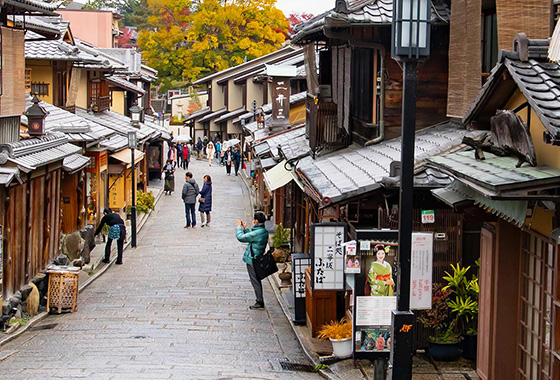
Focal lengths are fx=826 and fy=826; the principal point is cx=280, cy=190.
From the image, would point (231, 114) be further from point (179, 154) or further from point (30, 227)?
point (30, 227)

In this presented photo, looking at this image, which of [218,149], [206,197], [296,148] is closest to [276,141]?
[296,148]

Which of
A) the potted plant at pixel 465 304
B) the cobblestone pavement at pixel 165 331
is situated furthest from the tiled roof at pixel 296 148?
the potted plant at pixel 465 304

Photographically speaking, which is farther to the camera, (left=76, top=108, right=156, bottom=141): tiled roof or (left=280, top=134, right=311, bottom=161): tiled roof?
(left=76, top=108, right=156, bottom=141): tiled roof

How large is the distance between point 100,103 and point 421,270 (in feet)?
88.2

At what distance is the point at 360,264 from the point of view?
12.6m

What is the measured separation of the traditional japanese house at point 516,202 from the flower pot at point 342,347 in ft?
10.1

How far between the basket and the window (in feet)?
33.7

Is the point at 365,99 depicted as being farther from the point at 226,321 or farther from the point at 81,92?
the point at 81,92

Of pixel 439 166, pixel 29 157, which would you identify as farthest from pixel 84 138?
pixel 439 166

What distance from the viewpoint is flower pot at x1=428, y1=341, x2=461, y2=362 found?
13492 mm

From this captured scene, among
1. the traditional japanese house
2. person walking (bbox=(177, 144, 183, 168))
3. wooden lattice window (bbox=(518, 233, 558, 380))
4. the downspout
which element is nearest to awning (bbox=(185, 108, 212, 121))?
person walking (bbox=(177, 144, 183, 168))

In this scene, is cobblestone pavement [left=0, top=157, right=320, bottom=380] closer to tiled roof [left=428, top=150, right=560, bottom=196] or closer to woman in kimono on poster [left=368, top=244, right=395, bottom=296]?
woman in kimono on poster [left=368, top=244, right=395, bottom=296]

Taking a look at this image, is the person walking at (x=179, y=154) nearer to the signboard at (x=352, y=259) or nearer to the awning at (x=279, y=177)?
the awning at (x=279, y=177)

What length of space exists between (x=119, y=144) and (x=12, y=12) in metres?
13.1
